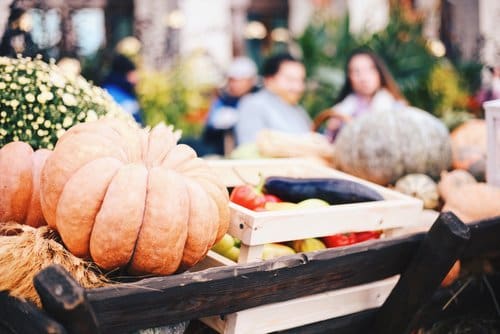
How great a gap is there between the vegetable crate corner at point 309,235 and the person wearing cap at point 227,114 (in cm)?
387

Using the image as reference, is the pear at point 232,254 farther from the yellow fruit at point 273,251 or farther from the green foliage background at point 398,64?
the green foliage background at point 398,64

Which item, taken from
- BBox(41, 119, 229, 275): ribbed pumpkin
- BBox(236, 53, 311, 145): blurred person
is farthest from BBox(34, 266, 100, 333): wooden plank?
BBox(236, 53, 311, 145): blurred person

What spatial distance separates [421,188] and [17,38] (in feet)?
7.09

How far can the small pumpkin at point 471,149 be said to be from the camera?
3.26 metres

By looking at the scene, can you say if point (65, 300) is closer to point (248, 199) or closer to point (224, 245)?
point (224, 245)

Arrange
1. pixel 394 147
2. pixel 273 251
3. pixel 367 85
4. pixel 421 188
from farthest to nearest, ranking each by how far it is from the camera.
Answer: pixel 367 85 < pixel 394 147 < pixel 421 188 < pixel 273 251

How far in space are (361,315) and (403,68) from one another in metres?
6.08

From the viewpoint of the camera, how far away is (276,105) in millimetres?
5625

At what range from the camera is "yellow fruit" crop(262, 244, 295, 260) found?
228cm

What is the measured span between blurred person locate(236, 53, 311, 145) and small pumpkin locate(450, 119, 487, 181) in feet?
6.51

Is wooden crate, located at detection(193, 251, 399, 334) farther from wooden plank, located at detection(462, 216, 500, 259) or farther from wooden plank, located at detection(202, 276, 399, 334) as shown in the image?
Result: wooden plank, located at detection(462, 216, 500, 259)

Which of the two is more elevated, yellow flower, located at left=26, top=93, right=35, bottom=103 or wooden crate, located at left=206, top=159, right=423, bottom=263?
yellow flower, located at left=26, top=93, right=35, bottom=103

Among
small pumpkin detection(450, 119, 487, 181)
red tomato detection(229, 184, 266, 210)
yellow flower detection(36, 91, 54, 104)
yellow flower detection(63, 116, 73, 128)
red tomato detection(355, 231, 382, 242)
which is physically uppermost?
yellow flower detection(36, 91, 54, 104)

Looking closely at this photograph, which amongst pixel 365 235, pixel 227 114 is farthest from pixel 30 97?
pixel 227 114
